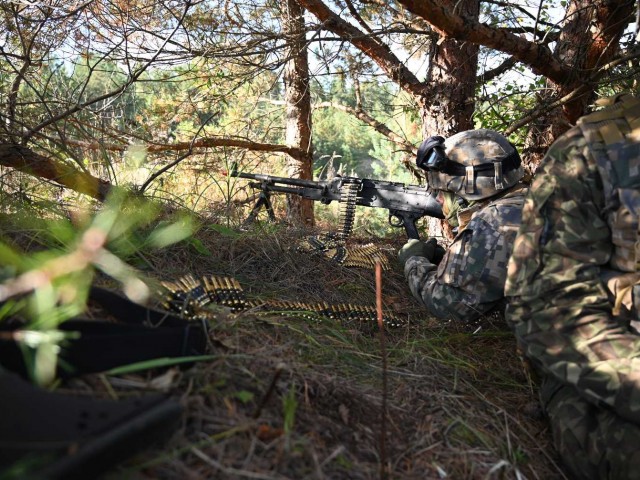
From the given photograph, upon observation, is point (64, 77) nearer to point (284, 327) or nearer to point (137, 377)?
point (284, 327)

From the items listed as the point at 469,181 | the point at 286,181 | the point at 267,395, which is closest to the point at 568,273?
the point at 267,395

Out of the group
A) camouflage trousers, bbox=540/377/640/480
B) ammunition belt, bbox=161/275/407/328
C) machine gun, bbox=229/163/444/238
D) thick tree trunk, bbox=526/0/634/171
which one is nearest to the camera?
camouflage trousers, bbox=540/377/640/480

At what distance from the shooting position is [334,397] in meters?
2.08

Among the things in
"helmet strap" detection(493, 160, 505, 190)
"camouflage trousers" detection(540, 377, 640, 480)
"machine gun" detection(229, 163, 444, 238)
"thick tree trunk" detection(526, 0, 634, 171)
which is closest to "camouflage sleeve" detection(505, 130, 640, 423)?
"camouflage trousers" detection(540, 377, 640, 480)

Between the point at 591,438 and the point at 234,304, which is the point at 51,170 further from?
the point at 591,438

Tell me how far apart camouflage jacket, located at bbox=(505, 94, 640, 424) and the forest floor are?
1.48 feet

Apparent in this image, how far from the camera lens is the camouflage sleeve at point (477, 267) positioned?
3238 mm

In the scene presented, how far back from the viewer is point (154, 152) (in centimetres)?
641

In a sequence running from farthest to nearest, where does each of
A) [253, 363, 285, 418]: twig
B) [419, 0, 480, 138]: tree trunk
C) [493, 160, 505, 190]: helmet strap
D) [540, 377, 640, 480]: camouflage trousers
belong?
1. [419, 0, 480, 138]: tree trunk
2. [493, 160, 505, 190]: helmet strap
3. [540, 377, 640, 480]: camouflage trousers
4. [253, 363, 285, 418]: twig

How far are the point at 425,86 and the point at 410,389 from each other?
3748 mm

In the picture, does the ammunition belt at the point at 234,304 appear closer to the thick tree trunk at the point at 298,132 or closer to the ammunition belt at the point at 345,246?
the ammunition belt at the point at 345,246

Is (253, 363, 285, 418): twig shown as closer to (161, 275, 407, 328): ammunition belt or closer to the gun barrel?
(161, 275, 407, 328): ammunition belt

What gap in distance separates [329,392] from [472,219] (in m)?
1.79

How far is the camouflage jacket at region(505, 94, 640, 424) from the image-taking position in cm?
219
